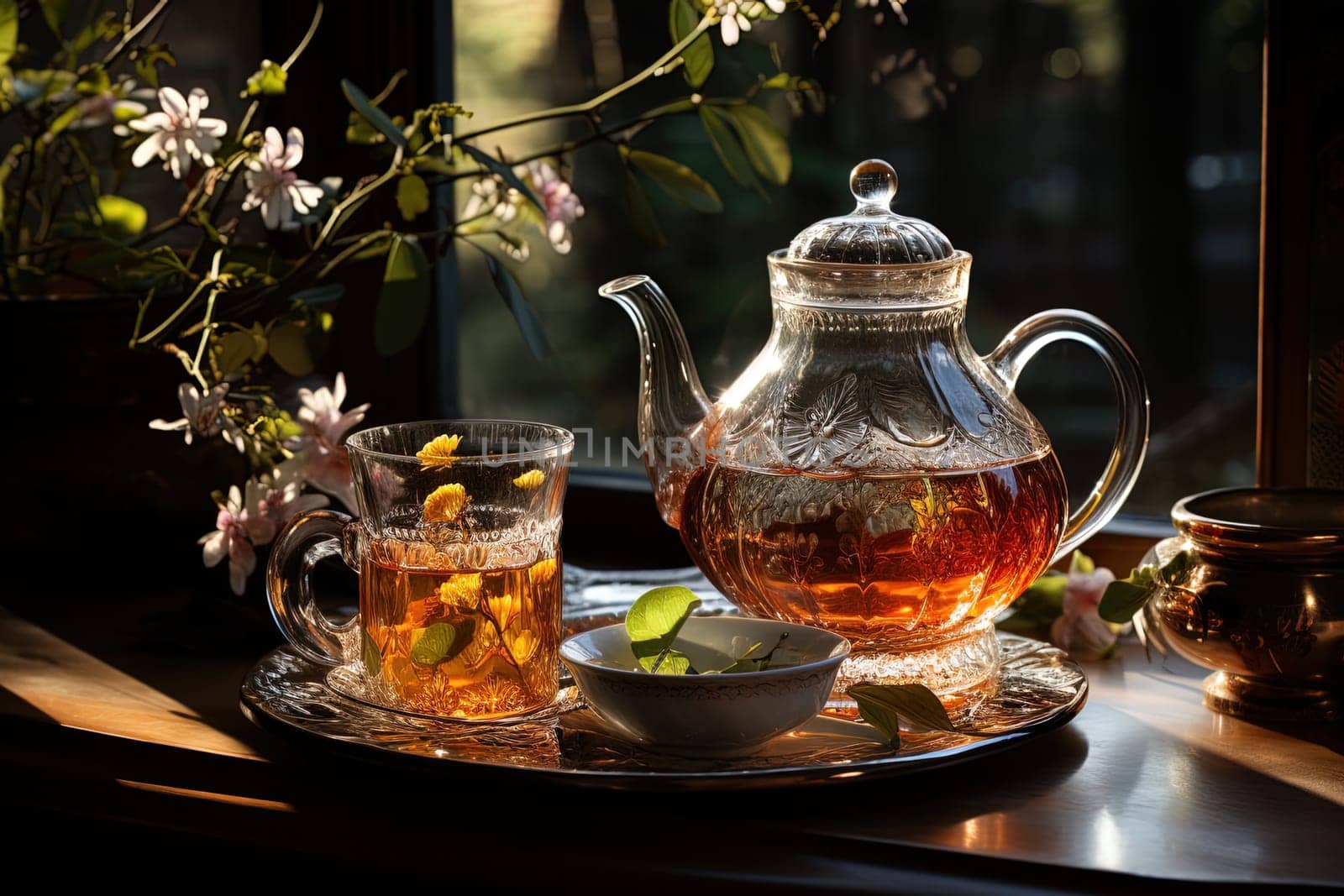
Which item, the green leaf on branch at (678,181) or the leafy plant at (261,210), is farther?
the green leaf on branch at (678,181)

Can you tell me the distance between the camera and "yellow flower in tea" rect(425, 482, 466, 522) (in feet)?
2.65

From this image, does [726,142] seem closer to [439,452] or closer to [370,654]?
[439,452]

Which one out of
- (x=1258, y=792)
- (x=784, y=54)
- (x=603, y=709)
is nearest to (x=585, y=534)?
(x=784, y=54)

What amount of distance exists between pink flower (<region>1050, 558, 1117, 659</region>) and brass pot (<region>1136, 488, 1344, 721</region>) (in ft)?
0.32

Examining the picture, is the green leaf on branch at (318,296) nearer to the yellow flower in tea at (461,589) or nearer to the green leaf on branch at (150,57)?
the green leaf on branch at (150,57)

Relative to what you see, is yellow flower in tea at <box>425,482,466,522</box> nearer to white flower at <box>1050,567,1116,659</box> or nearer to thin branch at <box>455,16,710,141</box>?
thin branch at <box>455,16,710,141</box>

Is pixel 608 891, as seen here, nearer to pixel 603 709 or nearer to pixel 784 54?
pixel 603 709

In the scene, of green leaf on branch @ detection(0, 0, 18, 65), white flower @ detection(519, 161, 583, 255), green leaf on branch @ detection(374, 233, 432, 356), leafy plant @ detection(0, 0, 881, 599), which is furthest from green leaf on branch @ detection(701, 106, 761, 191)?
green leaf on branch @ detection(0, 0, 18, 65)

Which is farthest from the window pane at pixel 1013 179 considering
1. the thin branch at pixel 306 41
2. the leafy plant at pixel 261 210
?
the thin branch at pixel 306 41

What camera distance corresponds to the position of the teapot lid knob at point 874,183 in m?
0.89

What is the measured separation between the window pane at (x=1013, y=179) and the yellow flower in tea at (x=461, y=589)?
1.67 feet

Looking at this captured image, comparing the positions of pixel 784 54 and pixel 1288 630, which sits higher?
pixel 784 54

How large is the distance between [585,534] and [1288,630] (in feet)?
2.16

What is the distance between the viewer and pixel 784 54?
48.8 inches
